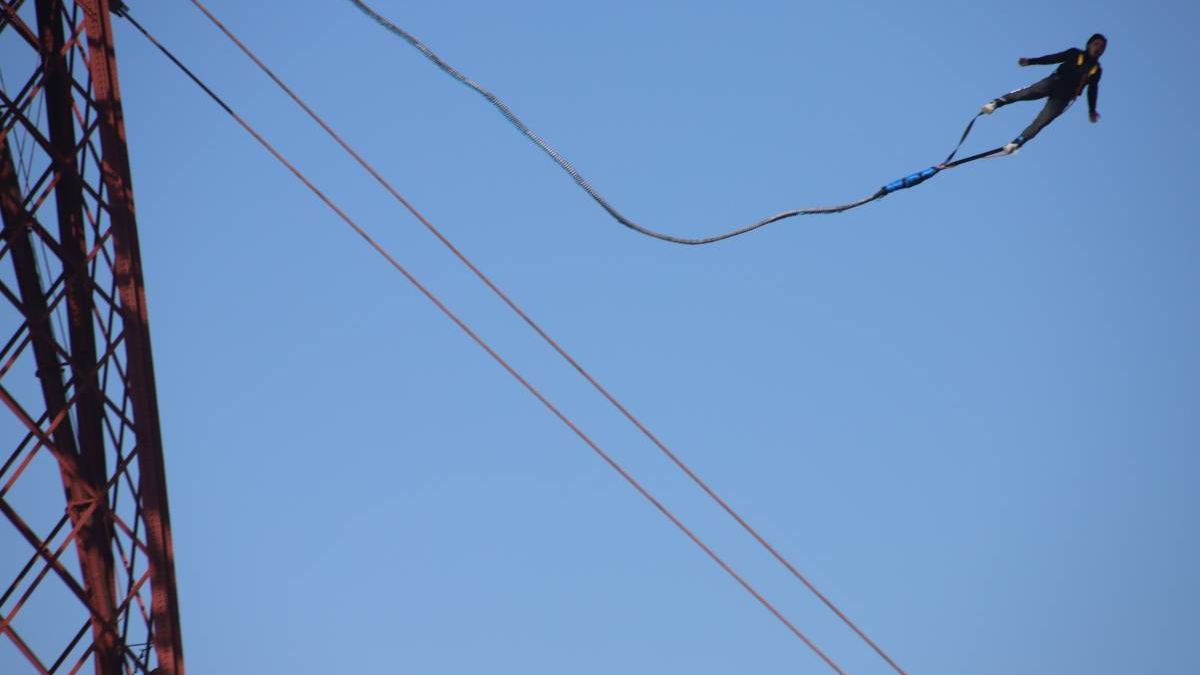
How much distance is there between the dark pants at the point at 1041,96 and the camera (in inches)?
415

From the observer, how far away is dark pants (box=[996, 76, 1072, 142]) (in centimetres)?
1055

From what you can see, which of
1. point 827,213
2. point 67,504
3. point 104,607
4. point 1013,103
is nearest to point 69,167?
point 67,504

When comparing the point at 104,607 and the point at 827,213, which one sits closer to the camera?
the point at 827,213

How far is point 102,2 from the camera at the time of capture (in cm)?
1164

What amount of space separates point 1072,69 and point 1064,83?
102mm

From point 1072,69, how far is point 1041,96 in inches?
12.3

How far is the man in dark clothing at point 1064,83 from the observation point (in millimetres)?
10430

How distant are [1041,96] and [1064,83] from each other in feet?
0.78

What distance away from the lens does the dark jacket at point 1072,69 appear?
10.4 m

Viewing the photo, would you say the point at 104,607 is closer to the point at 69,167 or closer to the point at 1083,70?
the point at 69,167

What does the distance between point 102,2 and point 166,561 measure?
13.4ft

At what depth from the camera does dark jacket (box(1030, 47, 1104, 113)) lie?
10.4m

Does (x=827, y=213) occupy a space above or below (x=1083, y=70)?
below

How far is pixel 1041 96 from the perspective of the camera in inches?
421
